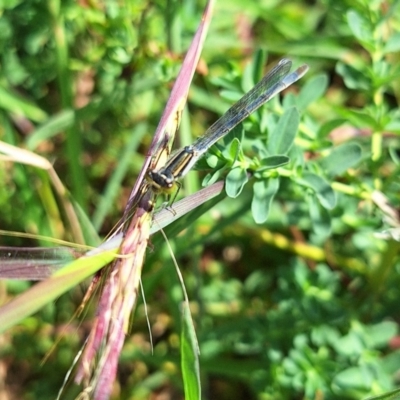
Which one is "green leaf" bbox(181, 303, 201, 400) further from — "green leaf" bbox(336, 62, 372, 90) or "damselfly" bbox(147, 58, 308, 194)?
"green leaf" bbox(336, 62, 372, 90)

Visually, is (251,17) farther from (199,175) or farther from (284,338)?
(284,338)

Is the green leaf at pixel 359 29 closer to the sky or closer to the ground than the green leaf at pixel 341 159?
closer to the sky

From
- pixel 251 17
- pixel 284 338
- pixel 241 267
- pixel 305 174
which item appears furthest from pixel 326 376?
pixel 251 17

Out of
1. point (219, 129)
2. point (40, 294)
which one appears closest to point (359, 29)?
point (219, 129)

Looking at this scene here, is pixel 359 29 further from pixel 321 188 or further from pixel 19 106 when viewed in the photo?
pixel 19 106

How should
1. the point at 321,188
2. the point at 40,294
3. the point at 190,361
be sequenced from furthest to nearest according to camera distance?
the point at 321,188 → the point at 190,361 → the point at 40,294

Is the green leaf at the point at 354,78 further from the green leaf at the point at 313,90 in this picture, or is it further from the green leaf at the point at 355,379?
the green leaf at the point at 355,379

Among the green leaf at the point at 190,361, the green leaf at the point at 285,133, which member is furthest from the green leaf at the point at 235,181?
the green leaf at the point at 190,361
